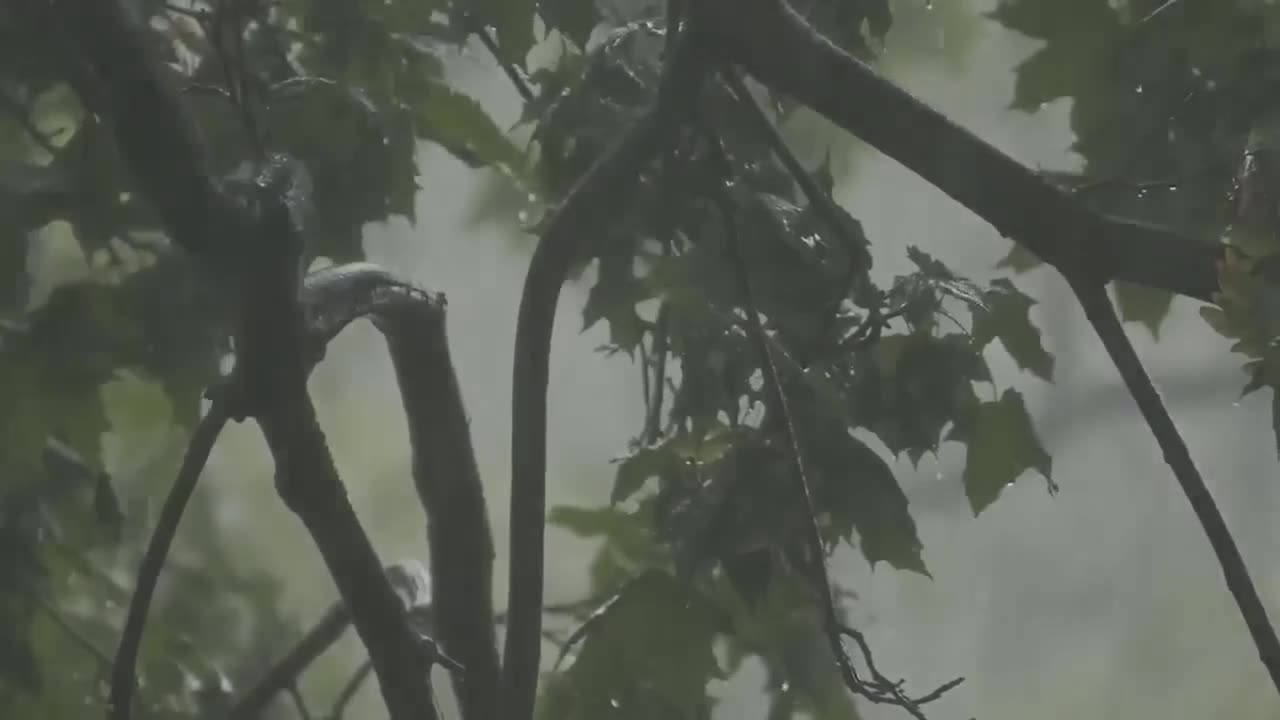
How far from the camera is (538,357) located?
17.2 inches

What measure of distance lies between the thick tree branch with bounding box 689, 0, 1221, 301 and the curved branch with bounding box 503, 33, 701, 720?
27mm

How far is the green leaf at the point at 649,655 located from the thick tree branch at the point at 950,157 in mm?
223

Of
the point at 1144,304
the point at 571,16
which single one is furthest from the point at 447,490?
the point at 1144,304

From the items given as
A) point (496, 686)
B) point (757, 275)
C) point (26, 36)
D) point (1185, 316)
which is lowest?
point (496, 686)

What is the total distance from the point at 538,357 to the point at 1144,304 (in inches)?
12.5

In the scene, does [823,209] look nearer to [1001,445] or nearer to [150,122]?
[1001,445]

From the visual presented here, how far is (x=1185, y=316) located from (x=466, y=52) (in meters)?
0.56

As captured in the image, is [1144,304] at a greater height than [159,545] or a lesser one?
greater

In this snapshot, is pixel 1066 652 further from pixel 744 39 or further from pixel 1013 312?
pixel 744 39

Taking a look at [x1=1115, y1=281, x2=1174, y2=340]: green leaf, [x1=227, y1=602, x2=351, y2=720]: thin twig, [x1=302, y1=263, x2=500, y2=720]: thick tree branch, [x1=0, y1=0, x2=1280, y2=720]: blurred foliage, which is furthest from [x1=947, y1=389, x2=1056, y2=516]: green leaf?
[x1=227, y1=602, x2=351, y2=720]: thin twig

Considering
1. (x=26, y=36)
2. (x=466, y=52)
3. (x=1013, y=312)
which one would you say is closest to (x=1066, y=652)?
(x=1013, y=312)

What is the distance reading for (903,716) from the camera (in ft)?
2.97

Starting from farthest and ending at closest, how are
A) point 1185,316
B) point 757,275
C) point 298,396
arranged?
point 1185,316 < point 757,275 < point 298,396

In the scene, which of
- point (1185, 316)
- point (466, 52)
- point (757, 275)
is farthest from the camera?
point (1185, 316)
